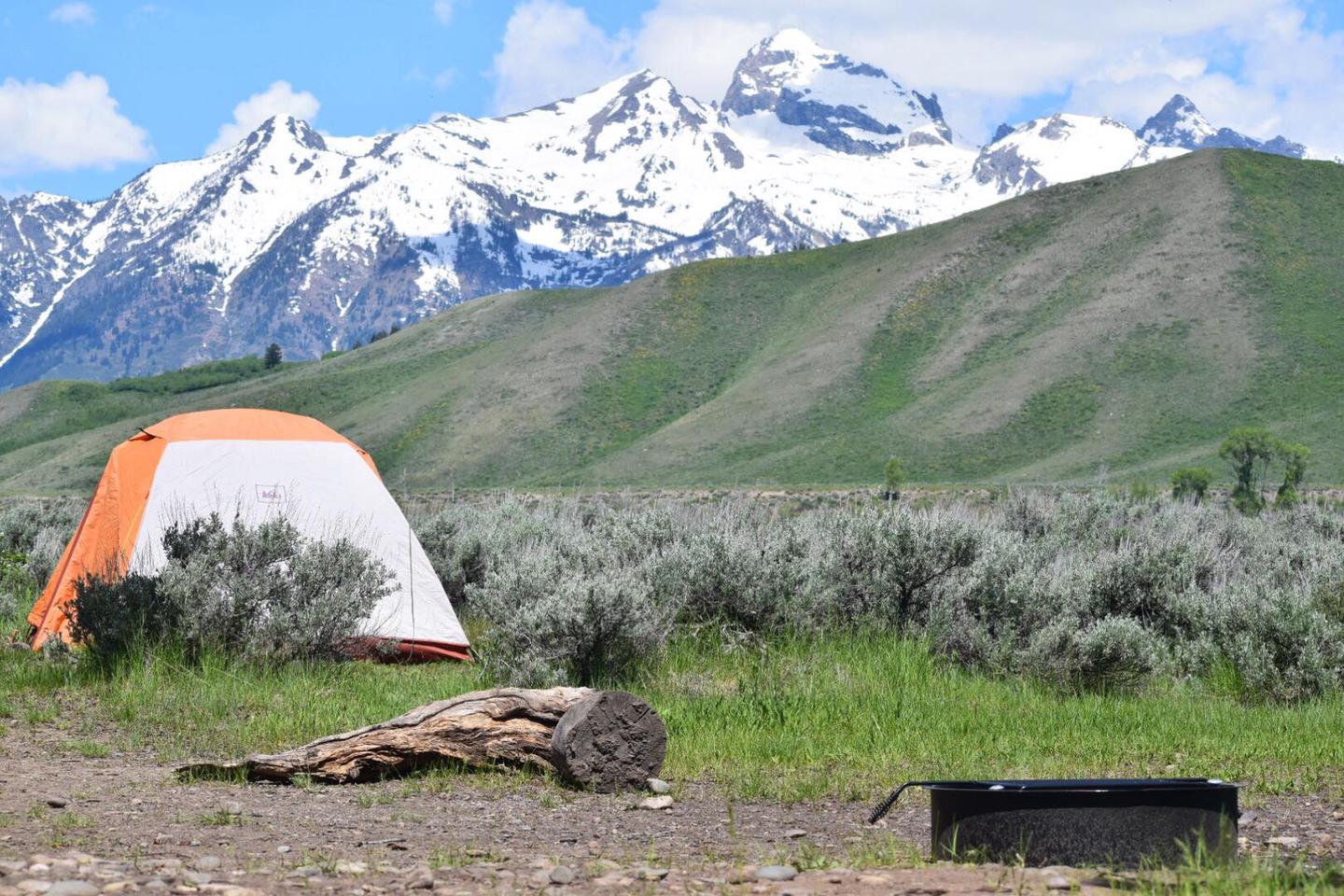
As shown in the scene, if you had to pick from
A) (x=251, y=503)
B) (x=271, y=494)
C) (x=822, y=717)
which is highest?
(x=271, y=494)

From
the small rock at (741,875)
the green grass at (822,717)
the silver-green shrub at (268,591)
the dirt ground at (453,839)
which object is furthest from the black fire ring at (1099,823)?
the silver-green shrub at (268,591)

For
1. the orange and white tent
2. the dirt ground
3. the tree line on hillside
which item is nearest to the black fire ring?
the dirt ground

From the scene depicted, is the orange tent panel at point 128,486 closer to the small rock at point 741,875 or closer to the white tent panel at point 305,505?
the white tent panel at point 305,505

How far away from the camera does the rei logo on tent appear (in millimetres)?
13906

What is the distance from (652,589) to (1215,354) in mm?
81205

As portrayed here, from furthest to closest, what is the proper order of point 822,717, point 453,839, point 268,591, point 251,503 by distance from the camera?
point 251,503, point 268,591, point 822,717, point 453,839

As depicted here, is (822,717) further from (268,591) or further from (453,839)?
(268,591)

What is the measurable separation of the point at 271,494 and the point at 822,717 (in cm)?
684

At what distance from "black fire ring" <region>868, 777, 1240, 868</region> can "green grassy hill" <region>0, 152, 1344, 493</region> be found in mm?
68559

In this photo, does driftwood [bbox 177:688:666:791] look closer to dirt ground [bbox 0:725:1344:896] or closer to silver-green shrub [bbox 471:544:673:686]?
dirt ground [bbox 0:725:1344:896]

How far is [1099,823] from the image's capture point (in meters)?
5.41

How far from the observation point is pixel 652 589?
40.8 feet

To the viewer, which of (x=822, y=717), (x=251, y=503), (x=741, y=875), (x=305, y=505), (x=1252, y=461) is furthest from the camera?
(x=1252, y=461)

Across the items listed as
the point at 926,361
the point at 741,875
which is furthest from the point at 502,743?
the point at 926,361
